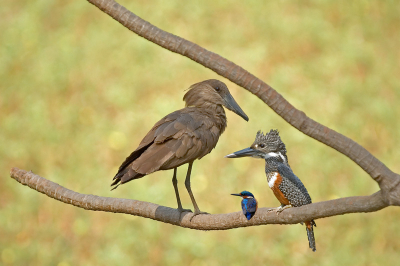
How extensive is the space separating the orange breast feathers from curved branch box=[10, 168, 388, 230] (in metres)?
0.07

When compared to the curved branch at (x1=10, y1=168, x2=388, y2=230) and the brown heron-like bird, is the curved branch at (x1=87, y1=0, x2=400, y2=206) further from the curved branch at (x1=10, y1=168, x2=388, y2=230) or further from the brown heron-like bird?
the brown heron-like bird

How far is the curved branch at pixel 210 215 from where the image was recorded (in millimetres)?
2332

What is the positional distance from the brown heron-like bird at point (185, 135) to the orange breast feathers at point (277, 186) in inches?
24.8

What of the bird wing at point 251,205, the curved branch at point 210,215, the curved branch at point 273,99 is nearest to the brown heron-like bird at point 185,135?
the curved branch at point 210,215

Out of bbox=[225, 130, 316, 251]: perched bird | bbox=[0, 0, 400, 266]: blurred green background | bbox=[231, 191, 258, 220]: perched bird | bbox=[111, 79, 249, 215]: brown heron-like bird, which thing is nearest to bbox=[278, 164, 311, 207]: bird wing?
bbox=[225, 130, 316, 251]: perched bird

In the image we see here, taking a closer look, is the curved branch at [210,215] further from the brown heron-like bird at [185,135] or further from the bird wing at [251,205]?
the brown heron-like bird at [185,135]

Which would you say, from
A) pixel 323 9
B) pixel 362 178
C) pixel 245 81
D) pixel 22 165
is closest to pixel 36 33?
pixel 22 165

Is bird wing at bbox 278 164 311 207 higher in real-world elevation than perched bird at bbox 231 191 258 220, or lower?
higher

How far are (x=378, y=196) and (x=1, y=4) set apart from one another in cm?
862

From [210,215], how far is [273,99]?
1.14 metres

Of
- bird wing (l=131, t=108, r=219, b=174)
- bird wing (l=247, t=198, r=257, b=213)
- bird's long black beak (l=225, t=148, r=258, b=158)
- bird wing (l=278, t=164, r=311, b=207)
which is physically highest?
bird wing (l=131, t=108, r=219, b=174)

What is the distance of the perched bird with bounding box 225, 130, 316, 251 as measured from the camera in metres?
2.69

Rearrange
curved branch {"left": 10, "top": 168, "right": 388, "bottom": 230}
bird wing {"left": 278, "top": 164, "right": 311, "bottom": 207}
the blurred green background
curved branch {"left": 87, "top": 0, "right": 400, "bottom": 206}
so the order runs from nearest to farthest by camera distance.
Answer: curved branch {"left": 87, "top": 0, "right": 400, "bottom": 206} → curved branch {"left": 10, "top": 168, "right": 388, "bottom": 230} → bird wing {"left": 278, "top": 164, "right": 311, "bottom": 207} → the blurred green background

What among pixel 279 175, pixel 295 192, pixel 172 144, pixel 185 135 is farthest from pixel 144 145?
pixel 295 192
